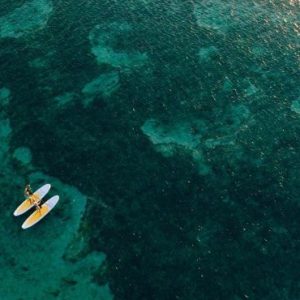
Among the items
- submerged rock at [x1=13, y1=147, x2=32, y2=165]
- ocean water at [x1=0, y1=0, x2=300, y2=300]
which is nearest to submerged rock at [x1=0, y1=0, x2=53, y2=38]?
ocean water at [x1=0, y1=0, x2=300, y2=300]

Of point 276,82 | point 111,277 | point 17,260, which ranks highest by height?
point 17,260

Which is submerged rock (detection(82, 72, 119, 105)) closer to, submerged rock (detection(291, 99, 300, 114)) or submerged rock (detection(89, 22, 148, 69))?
submerged rock (detection(89, 22, 148, 69))

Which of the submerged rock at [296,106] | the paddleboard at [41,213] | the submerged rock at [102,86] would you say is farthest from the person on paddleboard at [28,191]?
the submerged rock at [296,106]

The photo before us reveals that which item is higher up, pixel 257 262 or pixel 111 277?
pixel 111 277

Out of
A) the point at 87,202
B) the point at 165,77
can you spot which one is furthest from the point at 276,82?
the point at 87,202

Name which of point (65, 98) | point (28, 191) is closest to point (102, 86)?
point (65, 98)

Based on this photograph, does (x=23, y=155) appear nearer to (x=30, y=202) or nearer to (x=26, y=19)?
(x=30, y=202)

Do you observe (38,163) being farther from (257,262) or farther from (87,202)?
(257,262)
